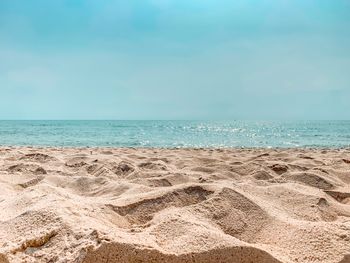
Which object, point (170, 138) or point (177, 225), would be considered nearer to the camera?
point (177, 225)

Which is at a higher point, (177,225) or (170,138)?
(177,225)

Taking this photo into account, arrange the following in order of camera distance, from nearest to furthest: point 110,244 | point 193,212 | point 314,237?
point 110,244
point 314,237
point 193,212

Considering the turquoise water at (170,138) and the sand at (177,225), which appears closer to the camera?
the sand at (177,225)

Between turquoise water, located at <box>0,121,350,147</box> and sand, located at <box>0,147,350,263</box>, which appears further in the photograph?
turquoise water, located at <box>0,121,350,147</box>

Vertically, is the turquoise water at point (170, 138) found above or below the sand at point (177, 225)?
below

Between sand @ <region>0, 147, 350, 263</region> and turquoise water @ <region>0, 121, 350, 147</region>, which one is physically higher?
sand @ <region>0, 147, 350, 263</region>

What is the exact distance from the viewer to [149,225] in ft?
6.75

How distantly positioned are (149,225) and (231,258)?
0.59 m

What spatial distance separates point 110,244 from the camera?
153 cm

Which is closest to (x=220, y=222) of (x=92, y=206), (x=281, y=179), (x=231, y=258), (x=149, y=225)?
(x=149, y=225)

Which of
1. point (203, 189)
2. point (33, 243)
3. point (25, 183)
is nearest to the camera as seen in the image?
point (33, 243)

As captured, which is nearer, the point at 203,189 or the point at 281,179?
the point at 203,189

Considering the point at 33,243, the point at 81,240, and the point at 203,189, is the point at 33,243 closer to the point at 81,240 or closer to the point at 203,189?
the point at 81,240

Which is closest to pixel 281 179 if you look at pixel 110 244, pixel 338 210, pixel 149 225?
pixel 338 210
